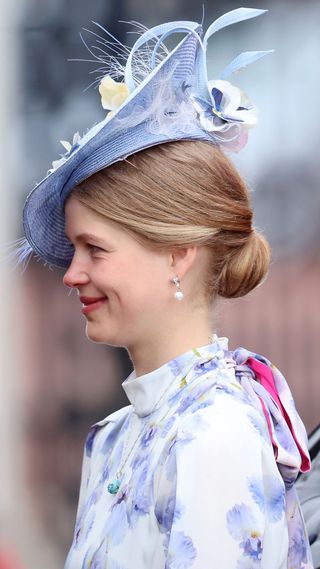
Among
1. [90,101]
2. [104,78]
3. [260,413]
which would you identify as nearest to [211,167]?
[104,78]

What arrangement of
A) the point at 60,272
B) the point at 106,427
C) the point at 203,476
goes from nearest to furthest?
the point at 203,476, the point at 106,427, the point at 60,272

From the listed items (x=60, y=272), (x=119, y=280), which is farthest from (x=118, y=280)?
(x=60, y=272)

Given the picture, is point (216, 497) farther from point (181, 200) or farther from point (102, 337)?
point (181, 200)

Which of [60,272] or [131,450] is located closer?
[131,450]

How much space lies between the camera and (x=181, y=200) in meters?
1.81

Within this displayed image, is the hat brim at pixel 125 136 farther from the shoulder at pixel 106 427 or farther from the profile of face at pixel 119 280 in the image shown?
the shoulder at pixel 106 427

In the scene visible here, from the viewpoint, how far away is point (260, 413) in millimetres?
1791

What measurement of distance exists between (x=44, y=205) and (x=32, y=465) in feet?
9.08

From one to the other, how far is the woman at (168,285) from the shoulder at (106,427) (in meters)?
0.10

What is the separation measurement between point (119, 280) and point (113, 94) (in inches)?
13.0

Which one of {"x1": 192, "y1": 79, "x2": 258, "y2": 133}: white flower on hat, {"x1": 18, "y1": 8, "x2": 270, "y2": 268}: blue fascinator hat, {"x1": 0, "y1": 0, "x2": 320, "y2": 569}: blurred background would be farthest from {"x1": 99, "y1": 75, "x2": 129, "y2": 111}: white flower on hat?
{"x1": 0, "y1": 0, "x2": 320, "y2": 569}: blurred background

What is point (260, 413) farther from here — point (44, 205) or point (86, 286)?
point (44, 205)

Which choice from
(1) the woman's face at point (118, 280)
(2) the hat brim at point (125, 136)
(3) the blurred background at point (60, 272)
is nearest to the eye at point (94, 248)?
(1) the woman's face at point (118, 280)

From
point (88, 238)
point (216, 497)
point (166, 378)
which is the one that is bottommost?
point (216, 497)
